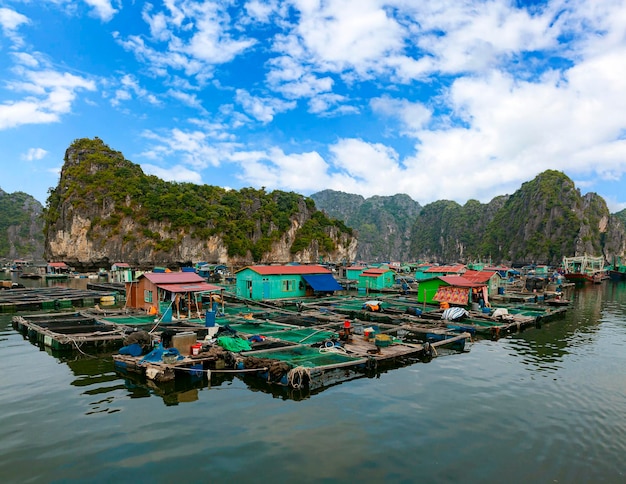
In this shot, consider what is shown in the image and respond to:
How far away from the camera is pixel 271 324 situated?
89.6 feet

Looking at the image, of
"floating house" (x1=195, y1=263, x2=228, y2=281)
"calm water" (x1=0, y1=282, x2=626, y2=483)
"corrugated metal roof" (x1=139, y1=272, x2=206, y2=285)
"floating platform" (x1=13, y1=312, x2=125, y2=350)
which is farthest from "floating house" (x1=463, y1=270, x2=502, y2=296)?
"floating house" (x1=195, y1=263, x2=228, y2=281)

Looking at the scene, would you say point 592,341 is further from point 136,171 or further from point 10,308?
point 136,171

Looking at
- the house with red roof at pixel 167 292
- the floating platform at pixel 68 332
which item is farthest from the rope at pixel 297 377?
the house with red roof at pixel 167 292

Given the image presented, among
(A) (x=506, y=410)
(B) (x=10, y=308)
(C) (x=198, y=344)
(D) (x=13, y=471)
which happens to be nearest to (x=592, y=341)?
(A) (x=506, y=410)

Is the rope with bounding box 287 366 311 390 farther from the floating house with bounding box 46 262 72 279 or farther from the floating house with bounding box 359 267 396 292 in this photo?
the floating house with bounding box 46 262 72 279

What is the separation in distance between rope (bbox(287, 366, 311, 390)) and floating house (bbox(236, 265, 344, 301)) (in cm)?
2590

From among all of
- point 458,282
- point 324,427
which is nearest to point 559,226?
point 458,282

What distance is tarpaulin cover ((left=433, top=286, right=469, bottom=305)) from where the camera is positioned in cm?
3566

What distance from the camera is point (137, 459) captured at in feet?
32.2

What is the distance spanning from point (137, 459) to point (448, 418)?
9209 mm

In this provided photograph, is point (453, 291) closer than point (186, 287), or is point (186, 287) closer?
point (186, 287)

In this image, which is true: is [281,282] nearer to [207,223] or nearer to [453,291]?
[453,291]

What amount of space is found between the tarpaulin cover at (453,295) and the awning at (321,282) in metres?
11.7

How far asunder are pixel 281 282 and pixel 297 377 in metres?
27.6
